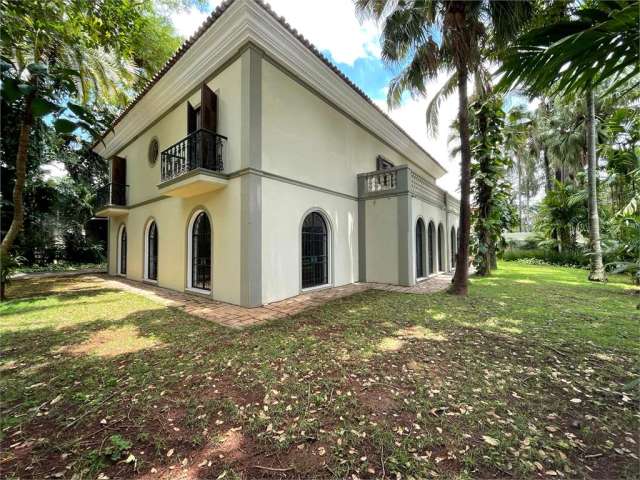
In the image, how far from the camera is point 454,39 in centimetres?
679

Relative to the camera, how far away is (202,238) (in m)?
8.19

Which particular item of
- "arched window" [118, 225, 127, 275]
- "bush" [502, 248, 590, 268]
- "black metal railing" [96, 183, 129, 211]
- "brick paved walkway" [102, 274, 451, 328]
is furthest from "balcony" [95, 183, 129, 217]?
"bush" [502, 248, 590, 268]

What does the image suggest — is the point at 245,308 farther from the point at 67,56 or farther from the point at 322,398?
the point at 67,56

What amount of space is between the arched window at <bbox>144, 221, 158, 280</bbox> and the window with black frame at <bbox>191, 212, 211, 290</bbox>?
10.1 ft

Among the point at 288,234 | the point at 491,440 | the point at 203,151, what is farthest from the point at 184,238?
the point at 491,440

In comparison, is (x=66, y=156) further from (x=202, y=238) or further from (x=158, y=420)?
(x=158, y=420)

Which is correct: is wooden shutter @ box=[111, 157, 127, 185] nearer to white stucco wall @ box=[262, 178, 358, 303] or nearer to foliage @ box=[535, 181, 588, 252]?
white stucco wall @ box=[262, 178, 358, 303]

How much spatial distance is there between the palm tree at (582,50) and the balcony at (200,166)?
6.05 metres

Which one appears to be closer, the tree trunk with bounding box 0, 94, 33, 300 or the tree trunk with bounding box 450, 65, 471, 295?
the tree trunk with bounding box 0, 94, 33, 300

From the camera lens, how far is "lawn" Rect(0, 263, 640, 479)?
2000 mm

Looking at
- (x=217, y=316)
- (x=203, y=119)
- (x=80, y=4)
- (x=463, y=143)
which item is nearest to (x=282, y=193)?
(x=203, y=119)

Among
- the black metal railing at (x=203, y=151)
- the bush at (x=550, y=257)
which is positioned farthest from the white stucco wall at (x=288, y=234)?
the bush at (x=550, y=257)

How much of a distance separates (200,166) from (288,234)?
9.29ft

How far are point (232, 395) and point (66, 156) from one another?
72.2ft
